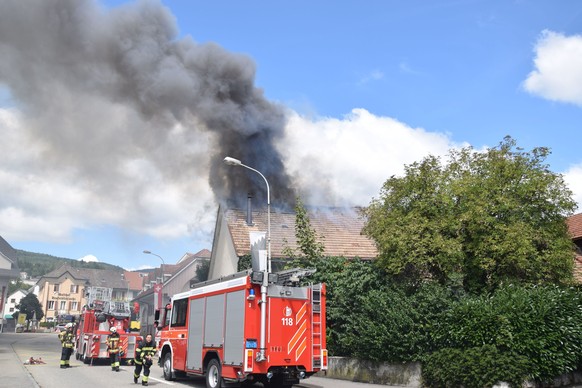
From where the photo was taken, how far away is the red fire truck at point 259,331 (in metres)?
10.8

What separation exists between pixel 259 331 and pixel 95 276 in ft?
361

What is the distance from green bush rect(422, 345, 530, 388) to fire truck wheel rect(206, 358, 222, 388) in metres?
5.42

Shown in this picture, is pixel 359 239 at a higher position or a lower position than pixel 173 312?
higher

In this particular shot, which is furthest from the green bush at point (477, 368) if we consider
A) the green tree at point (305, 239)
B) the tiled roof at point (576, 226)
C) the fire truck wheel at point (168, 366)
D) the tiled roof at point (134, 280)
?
the tiled roof at point (134, 280)

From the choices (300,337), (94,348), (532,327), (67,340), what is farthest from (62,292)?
(532,327)

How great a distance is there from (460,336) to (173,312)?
831 centimetres

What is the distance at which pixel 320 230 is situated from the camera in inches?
1141

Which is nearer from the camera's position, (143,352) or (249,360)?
(249,360)

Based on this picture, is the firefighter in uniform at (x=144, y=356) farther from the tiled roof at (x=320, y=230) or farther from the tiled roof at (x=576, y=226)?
the tiled roof at (x=576, y=226)

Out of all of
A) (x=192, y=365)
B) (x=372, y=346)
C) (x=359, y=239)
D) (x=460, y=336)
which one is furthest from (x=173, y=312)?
(x=359, y=239)

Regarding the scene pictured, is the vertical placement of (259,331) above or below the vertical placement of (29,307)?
below

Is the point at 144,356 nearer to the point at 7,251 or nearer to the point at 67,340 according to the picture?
the point at 67,340

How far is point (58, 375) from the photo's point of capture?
15570mm

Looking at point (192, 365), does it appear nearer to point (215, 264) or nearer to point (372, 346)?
point (372, 346)
